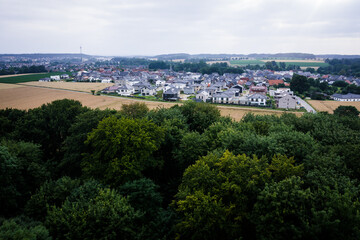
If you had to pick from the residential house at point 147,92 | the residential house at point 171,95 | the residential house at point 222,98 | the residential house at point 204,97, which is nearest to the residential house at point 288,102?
the residential house at point 222,98

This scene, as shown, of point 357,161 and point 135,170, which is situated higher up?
point 357,161

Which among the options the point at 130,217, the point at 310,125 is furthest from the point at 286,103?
the point at 130,217

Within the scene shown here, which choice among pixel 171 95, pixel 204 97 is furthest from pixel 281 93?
pixel 171 95

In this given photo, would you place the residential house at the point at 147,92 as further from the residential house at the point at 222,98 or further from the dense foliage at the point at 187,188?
the dense foliage at the point at 187,188

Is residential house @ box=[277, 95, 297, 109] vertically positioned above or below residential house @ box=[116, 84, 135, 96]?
below

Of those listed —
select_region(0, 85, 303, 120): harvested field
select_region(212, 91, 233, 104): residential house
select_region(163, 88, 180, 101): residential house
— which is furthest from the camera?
select_region(163, 88, 180, 101): residential house

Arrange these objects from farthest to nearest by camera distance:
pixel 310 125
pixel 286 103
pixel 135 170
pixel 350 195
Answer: pixel 286 103
pixel 310 125
pixel 135 170
pixel 350 195

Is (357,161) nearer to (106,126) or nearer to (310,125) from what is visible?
(310,125)

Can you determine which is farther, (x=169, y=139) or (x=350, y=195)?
(x=169, y=139)

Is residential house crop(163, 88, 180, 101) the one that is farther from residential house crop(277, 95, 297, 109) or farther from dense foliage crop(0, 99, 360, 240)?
dense foliage crop(0, 99, 360, 240)

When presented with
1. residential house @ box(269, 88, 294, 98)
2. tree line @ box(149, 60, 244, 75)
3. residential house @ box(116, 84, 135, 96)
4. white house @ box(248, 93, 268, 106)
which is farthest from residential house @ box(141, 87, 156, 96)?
tree line @ box(149, 60, 244, 75)
